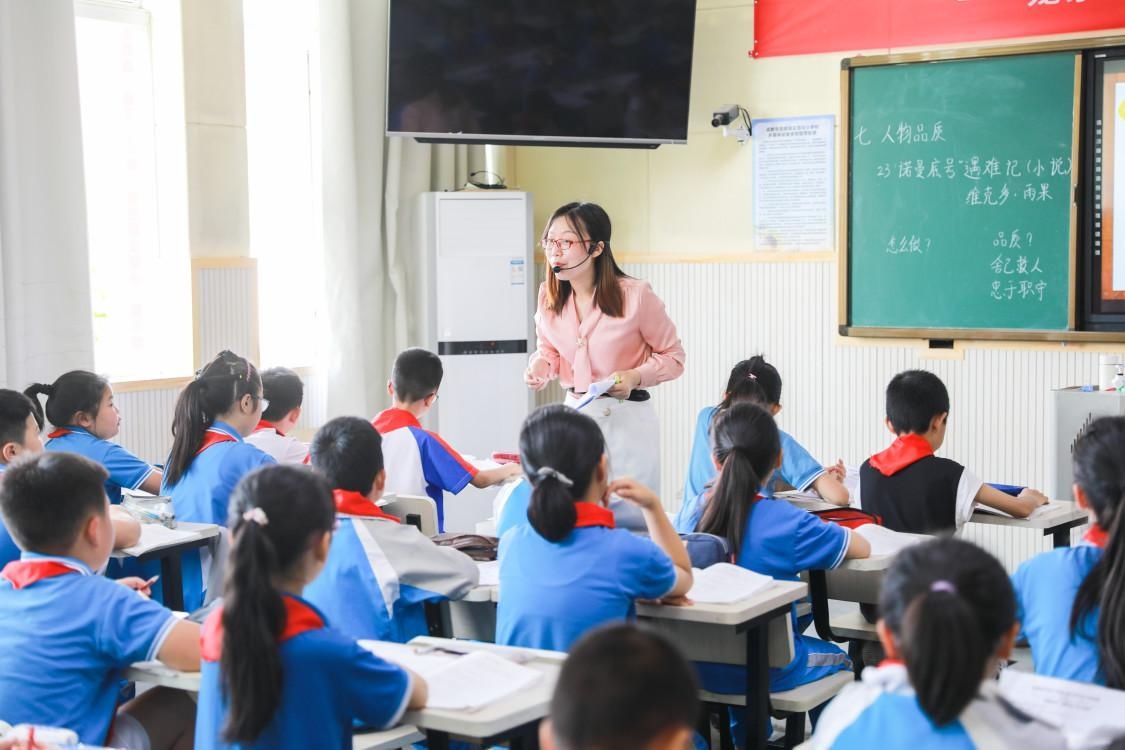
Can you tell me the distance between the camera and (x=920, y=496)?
135 inches

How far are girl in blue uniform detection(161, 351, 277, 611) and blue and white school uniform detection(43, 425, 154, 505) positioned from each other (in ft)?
0.66

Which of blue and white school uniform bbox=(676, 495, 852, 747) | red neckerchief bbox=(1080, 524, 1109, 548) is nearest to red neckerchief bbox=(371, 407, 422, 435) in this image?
blue and white school uniform bbox=(676, 495, 852, 747)

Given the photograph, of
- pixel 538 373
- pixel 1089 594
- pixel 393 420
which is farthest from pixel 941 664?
pixel 538 373

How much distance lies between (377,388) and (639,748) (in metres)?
4.96

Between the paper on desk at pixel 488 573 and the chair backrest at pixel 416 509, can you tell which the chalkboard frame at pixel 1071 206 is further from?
the paper on desk at pixel 488 573

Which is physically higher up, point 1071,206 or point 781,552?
point 1071,206

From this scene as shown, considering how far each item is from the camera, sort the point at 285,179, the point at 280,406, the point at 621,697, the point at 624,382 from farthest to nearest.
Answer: the point at 285,179 → the point at 280,406 → the point at 624,382 → the point at 621,697

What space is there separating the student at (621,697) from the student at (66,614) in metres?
1.08

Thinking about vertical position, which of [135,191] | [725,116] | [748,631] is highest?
[725,116]

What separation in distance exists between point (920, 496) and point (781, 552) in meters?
0.72

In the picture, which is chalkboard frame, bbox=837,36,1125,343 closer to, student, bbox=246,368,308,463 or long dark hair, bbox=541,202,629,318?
long dark hair, bbox=541,202,629,318

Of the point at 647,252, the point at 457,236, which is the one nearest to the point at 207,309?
the point at 457,236

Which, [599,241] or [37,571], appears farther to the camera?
[599,241]

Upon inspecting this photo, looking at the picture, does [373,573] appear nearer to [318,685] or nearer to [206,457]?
[318,685]
